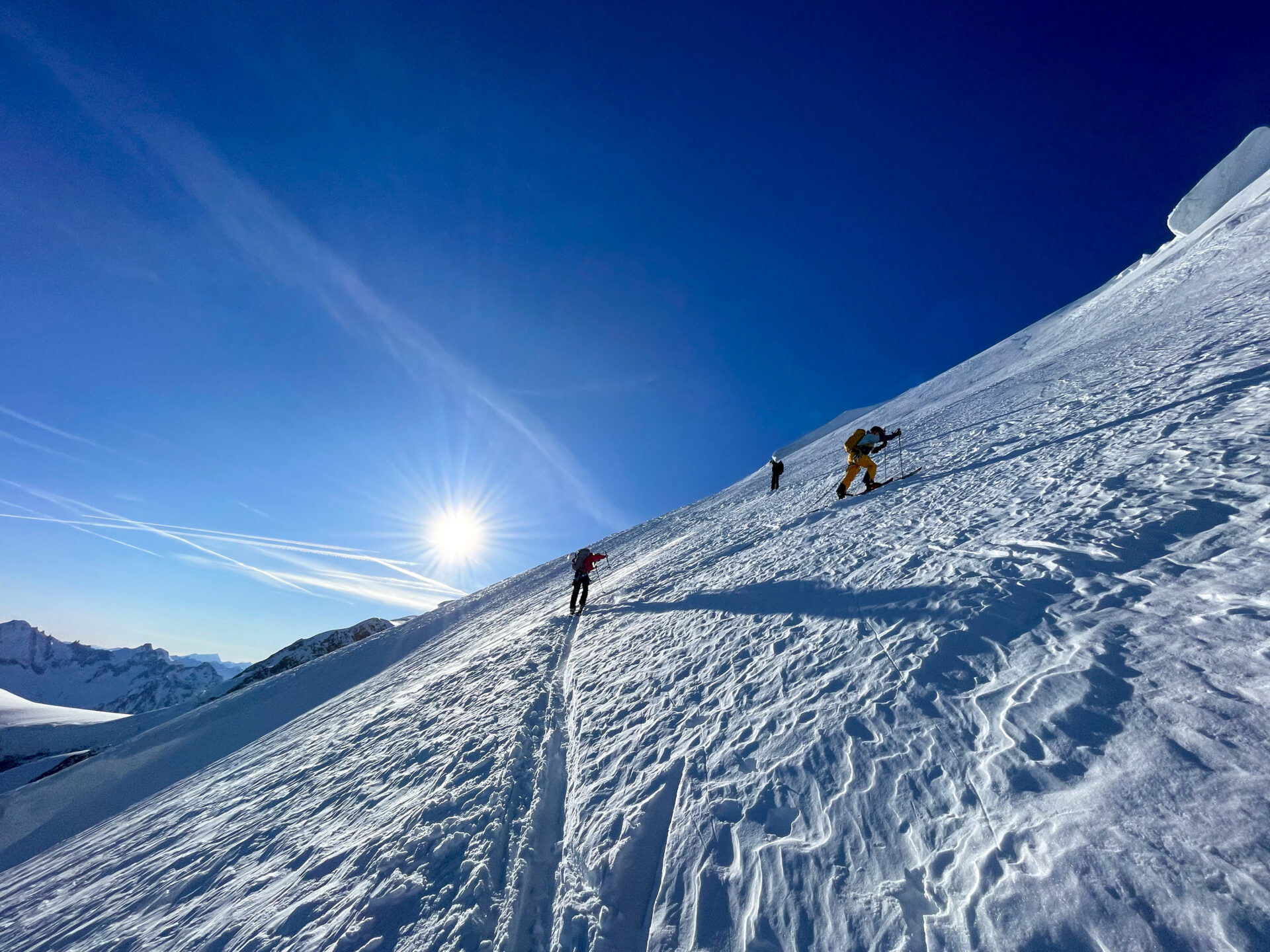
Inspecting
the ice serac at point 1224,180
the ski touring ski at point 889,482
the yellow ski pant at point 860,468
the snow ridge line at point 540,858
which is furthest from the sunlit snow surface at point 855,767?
the ice serac at point 1224,180

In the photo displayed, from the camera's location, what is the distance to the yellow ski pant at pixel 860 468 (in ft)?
42.1

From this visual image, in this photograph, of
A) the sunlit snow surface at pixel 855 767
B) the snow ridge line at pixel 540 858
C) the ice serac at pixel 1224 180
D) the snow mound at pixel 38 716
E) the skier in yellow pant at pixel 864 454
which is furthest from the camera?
the snow mound at pixel 38 716

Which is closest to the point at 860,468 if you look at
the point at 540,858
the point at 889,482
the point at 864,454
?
the point at 864,454

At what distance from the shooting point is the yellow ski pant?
505 inches

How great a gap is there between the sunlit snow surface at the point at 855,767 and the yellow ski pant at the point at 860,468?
111 inches

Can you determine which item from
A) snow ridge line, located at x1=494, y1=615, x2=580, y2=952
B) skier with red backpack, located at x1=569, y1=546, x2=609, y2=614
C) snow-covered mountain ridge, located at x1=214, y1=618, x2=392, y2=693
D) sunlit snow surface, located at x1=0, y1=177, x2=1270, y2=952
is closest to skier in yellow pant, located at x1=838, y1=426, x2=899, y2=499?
sunlit snow surface, located at x1=0, y1=177, x2=1270, y2=952

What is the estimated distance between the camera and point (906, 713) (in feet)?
13.5

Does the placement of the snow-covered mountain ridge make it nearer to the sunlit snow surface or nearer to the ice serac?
the sunlit snow surface

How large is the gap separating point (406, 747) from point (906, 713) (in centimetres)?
696

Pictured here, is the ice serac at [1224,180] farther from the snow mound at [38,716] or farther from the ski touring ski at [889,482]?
the snow mound at [38,716]

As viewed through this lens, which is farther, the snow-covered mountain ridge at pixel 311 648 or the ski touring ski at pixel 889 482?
the snow-covered mountain ridge at pixel 311 648

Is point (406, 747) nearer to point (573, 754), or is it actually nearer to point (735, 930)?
point (573, 754)

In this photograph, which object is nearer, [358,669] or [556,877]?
[556,877]

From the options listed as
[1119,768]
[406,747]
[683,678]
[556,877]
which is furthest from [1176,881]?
[406,747]
